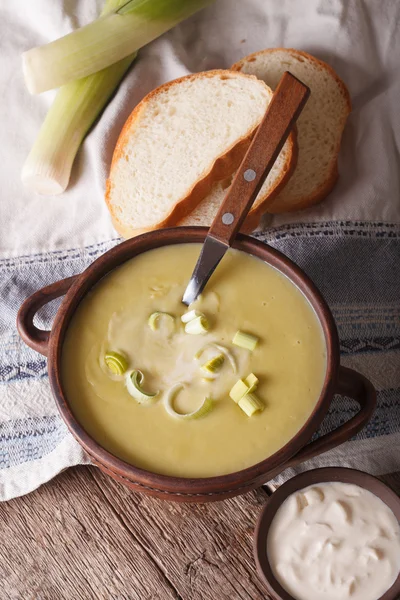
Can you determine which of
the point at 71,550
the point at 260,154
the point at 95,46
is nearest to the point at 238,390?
the point at 260,154

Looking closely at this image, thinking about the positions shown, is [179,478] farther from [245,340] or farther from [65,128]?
[65,128]

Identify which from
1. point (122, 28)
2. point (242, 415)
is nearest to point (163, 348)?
point (242, 415)

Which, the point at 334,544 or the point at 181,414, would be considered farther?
the point at 334,544

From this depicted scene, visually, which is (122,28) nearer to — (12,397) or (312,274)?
(312,274)

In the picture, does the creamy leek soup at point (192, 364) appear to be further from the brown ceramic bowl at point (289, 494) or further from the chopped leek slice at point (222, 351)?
Answer: the brown ceramic bowl at point (289, 494)

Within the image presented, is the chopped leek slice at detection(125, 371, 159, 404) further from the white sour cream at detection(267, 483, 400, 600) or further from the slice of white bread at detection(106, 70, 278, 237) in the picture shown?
the slice of white bread at detection(106, 70, 278, 237)

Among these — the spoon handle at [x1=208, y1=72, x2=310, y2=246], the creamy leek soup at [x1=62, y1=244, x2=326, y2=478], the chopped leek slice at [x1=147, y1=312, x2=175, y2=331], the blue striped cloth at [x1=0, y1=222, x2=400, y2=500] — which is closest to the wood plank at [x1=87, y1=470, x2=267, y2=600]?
the blue striped cloth at [x1=0, y1=222, x2=400, y2=500]

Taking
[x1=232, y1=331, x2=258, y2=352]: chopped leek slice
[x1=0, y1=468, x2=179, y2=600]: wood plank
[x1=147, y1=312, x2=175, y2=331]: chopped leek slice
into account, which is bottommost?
[x1=0, y1=468, x2=179, y2=600]: wood plank
